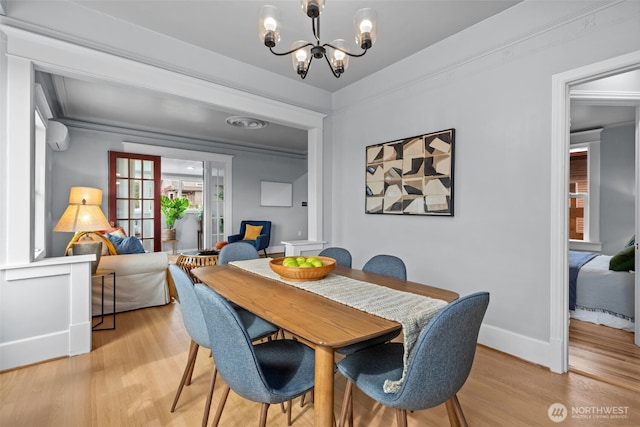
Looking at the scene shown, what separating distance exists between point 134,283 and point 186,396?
6.30ft

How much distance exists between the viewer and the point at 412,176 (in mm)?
3016

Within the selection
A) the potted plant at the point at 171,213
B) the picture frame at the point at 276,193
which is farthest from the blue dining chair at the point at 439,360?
the potted plant at the point at 171,213

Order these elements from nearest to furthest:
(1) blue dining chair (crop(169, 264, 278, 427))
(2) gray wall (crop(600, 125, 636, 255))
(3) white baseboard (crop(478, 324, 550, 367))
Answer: (1) blue dining chair (crop(169, 264, 278, 427)), (3) white baseboard (crop(478, 324, 550, 367)), (2) gray wall (crop(600, 125, 636, 255))

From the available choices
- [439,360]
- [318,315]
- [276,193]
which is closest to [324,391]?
[318,315]

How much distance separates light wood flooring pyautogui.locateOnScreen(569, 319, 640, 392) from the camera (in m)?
2.10

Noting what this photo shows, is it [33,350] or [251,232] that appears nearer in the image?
[33,350]

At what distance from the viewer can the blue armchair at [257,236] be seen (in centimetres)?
624

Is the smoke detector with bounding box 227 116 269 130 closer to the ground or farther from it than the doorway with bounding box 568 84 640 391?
farther from it

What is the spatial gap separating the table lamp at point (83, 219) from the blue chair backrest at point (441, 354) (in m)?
2.94

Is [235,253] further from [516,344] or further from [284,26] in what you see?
[516,344]

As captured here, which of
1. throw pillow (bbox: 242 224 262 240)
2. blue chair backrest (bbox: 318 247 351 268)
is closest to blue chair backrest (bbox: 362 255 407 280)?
blue chair backrest (bbox: 318 247 351 268)

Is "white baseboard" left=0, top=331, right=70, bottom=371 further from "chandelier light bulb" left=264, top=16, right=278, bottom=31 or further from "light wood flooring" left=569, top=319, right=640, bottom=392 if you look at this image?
"light wood flooring" left=569, top=319, right=640, bottom=392

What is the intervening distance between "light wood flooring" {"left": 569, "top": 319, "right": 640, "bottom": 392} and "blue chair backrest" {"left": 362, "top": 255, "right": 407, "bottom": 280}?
144cm

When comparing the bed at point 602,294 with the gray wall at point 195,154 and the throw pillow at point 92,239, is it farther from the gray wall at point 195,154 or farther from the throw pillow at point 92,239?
the gray wall at point 195,154
